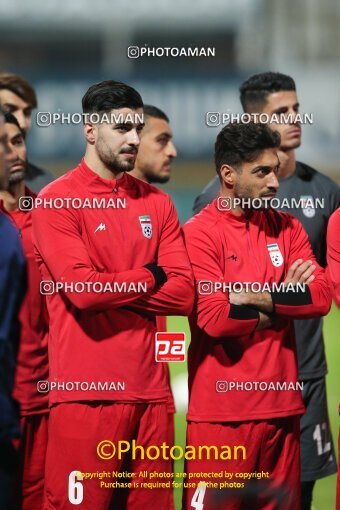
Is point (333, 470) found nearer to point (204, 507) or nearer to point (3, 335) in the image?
point (204, 507)

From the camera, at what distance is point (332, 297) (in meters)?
3.53

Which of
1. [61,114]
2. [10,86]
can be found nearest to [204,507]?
[61,114]

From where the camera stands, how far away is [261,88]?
4027 millimetres

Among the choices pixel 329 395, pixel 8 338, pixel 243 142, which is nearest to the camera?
pixel 8 338

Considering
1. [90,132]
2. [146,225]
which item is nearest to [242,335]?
[146,225]

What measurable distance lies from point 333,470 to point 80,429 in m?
1.27

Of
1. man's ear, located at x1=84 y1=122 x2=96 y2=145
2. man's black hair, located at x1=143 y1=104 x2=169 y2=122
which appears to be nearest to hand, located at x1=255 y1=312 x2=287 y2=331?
man's ear, located at x1=84 y1=122 x2=96 y2=145

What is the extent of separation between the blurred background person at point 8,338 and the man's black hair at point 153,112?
1584 millimetres

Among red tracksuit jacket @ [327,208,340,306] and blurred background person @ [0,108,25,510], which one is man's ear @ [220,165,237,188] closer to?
red tracksuit jacket @ [327,208,340,306]

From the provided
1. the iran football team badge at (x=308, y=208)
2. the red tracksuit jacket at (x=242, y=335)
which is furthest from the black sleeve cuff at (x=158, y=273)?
A: the iran football team badge at (x=308, y=208)

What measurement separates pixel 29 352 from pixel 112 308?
1.32 feet

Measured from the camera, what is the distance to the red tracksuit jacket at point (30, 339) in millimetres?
3498

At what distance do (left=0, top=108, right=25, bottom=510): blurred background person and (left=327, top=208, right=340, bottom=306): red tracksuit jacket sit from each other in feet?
3.99

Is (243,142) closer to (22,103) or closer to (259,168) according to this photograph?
(259,168)
